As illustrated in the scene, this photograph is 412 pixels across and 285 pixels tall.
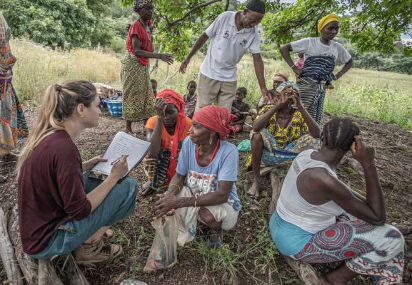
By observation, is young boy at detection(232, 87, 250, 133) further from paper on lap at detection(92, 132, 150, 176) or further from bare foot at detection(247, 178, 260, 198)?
paper on lap at detection(92, 132, 150, 176)

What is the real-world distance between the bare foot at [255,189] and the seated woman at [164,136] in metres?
0.86

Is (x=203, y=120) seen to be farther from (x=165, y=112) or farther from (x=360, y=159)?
(x=360, y=159)

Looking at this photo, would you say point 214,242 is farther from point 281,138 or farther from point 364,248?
point 281,138

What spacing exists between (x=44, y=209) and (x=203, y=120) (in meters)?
1.12

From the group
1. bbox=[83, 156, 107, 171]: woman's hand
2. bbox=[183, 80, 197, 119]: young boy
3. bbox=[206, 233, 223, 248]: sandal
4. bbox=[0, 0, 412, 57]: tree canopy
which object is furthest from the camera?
bbox=[183, 80, 197, 119]: young boy

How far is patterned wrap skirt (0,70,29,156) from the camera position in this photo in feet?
9.75

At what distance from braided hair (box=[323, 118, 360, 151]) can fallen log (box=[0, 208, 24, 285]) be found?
7.13 feet

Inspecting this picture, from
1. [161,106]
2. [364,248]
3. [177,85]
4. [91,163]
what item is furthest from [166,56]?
[177,85]

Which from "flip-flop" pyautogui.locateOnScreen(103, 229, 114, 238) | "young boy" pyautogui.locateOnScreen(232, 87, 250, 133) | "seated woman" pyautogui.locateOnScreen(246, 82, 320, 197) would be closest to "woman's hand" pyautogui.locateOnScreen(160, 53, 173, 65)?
"seated woman" pyautogui.locateOnScreen(246, 82, 320, 197)

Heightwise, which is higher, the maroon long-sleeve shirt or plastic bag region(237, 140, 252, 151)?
the maroon long-sleeve shirt

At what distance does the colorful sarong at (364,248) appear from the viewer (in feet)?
5.72

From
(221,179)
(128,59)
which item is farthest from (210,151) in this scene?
(128,59)

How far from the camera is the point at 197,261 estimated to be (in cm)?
213

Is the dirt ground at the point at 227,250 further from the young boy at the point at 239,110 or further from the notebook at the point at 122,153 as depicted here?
the young boy at the point at 239,110
